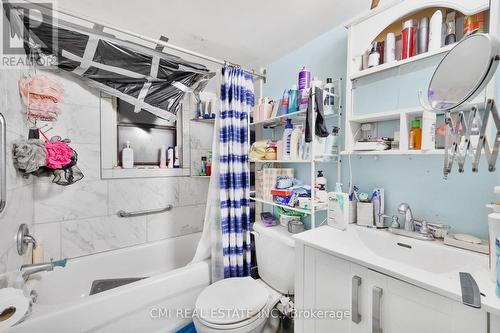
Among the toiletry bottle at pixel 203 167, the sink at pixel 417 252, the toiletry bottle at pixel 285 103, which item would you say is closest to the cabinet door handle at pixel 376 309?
the sink at pixel 417 252

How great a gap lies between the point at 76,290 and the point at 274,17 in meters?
2.58

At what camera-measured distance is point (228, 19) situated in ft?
4.90

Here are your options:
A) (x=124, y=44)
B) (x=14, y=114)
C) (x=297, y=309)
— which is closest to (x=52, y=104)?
(x=14, y=114)

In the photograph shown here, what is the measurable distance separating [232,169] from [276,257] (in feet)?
2.36

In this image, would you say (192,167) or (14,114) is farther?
(192,167)

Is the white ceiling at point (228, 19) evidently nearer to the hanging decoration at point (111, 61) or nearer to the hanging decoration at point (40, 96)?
the hanging decoration at point (111, 61)

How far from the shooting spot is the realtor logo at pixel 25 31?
1261 mm

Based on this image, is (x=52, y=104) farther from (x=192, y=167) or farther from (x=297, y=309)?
(x=297, y=309)

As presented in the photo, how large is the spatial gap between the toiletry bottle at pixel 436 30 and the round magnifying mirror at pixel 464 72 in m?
0.22

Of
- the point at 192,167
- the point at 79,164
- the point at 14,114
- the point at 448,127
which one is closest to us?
the point at 448,127

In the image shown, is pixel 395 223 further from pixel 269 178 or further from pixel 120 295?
pixel 120 295

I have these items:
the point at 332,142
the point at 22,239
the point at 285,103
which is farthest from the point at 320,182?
the point at 22,239

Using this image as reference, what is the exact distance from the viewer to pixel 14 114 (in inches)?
51.6

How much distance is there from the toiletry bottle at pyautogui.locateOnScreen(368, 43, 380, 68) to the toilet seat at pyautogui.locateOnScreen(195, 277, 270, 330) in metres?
1.53
